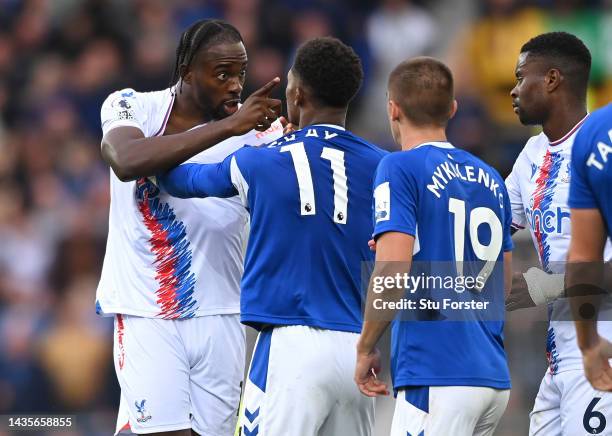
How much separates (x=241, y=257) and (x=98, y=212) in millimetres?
4902

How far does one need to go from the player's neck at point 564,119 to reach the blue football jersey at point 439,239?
3.95ft

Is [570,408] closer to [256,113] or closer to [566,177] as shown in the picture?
[566,177]

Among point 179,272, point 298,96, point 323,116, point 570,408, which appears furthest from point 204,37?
point 570,408

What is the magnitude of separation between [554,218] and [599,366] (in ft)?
5.82

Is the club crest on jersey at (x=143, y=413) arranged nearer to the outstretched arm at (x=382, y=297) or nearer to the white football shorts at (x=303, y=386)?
the white football shorts at (x=303, y=386)

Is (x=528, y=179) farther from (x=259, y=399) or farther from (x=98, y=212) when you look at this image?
(x=98, y=212)

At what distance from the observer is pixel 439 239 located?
4.86 metres

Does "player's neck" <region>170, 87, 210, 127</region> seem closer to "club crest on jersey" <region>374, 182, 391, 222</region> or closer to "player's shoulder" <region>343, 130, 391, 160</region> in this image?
"player's shoulder" <region>343, 130, 391, 160</region>

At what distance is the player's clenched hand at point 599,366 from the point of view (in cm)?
419

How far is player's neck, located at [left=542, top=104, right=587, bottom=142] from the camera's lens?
599 centimetres

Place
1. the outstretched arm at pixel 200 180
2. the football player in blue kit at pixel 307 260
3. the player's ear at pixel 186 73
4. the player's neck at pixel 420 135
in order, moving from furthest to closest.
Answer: the player's ear at pixel 186 73
the outstretched arm at pixel 200 180
the football player in blue kit at pixel 307 260
the player's neck at pixel 420 135

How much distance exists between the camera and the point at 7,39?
489 inches

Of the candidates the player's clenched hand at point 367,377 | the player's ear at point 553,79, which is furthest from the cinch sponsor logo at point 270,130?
the player's clenched hand at point 367,377

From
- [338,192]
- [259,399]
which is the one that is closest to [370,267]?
[338,192]
